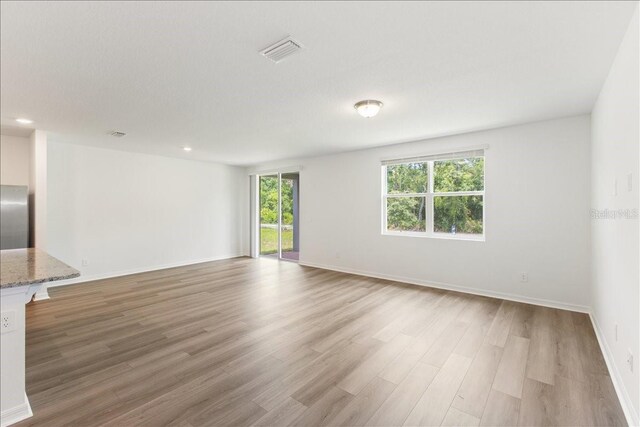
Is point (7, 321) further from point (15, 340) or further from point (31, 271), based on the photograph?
point (31, 271)

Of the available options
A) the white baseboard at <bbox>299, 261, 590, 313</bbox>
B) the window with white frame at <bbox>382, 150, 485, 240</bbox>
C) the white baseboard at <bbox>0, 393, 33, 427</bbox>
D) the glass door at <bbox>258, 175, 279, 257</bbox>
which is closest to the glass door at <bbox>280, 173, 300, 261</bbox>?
the glass door at <bbox>258, 175, 279, 257</bbox>

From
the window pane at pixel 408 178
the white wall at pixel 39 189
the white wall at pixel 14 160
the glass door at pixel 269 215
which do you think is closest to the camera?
the white wall at pixel 39 189

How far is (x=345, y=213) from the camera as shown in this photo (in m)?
5.94

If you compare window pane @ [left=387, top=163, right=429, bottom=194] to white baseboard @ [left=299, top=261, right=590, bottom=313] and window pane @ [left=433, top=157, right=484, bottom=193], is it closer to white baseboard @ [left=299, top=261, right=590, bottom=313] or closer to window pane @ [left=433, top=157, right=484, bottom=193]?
window pane @ [left=433, top=157, right=484, bottom=193]

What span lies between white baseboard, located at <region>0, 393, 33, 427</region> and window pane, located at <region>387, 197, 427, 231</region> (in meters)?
4.86

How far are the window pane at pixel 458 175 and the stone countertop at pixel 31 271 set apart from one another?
184 inches

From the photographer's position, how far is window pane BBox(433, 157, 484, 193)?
442cm

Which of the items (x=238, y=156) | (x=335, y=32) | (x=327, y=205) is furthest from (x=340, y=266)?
(x=335, y=32)

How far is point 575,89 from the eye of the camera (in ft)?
9.22

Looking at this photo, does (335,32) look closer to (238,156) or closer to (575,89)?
(575,89)

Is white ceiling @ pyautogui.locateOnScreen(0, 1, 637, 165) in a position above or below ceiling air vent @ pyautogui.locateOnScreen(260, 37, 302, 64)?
above

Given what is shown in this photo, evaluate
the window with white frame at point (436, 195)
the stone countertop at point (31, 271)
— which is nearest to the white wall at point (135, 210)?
the stone countertop at point (31, 271)

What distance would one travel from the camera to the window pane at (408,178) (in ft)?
16.3

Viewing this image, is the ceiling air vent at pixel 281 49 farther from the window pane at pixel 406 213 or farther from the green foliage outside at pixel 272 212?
the green foliage outside at pixel 272 212
